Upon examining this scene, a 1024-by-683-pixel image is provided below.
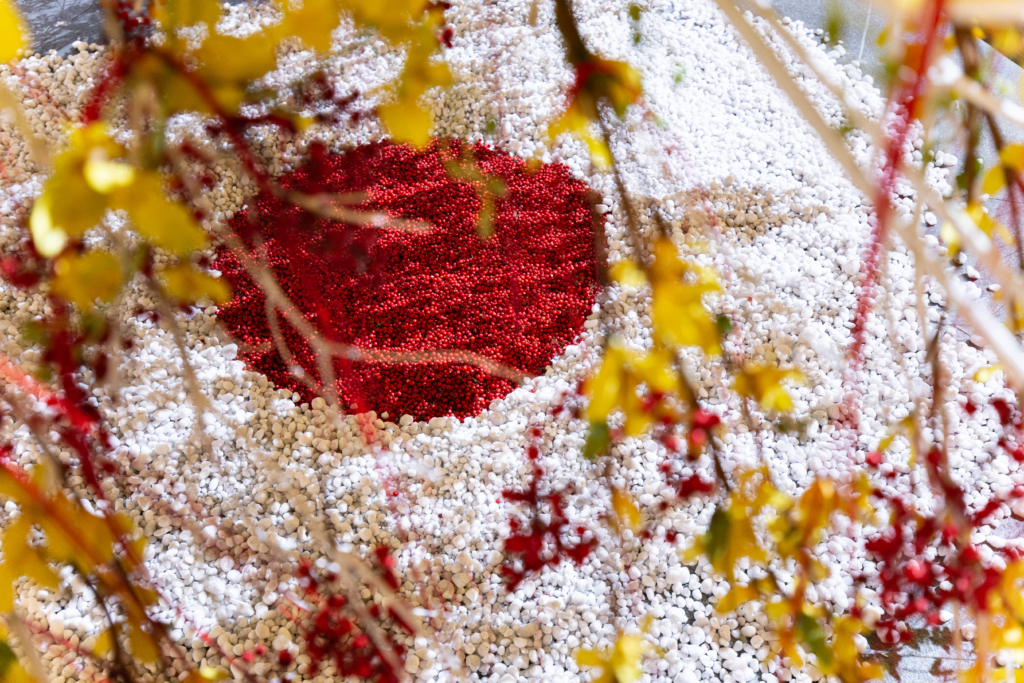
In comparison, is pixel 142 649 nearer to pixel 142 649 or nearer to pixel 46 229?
pixel 142 649

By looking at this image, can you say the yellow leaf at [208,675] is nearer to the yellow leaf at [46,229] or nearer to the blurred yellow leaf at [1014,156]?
the yellow leaf at [46,229]

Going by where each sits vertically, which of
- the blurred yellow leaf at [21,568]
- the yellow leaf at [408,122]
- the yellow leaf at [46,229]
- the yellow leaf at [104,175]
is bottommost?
the blurred yellow leaf at [21,568]

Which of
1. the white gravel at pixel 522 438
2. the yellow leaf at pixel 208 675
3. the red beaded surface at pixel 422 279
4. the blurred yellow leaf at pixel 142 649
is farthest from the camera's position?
the red beaded surface at pixel 422 279

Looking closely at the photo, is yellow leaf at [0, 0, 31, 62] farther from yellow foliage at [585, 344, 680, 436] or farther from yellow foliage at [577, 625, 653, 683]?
yellow foliage at [577, 625, 653, 683]

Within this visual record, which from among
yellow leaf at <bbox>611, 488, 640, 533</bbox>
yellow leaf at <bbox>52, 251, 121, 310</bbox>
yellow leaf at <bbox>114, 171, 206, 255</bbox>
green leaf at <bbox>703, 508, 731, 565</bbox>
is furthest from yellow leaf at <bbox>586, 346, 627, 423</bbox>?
yellow leaf at <bbox>611, 488, 640, 533</bbox>

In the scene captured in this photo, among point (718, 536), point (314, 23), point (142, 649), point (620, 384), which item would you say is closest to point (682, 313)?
point (620, 384)

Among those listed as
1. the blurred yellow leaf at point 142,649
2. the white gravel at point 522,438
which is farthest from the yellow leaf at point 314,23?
the white gravel at point 522,438
